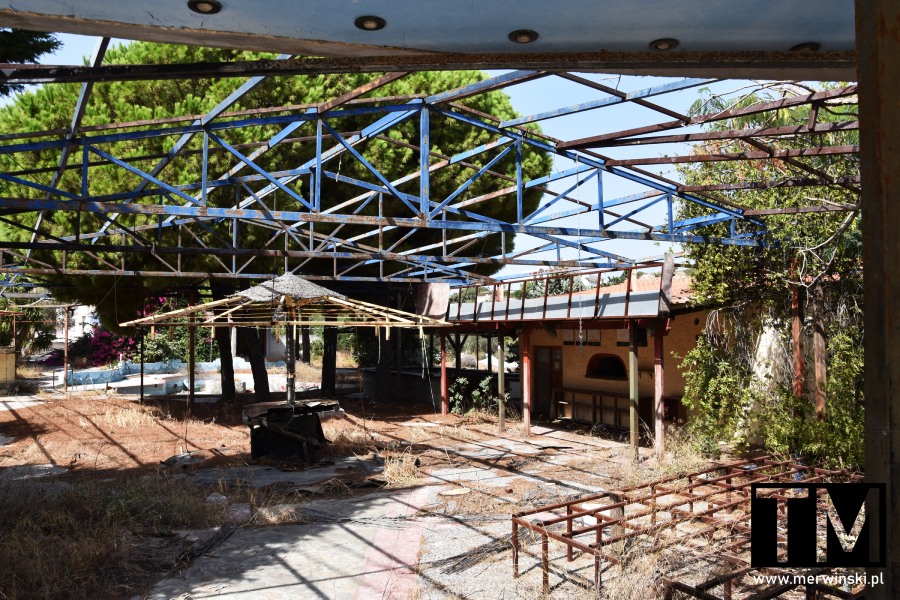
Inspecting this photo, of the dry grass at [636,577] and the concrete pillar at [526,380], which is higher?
the concrete pillar at [526,380]

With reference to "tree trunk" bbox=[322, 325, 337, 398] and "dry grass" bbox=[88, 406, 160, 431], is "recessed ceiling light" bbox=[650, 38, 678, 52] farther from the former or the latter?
"tree trunk" bbox=[322, 325, 337, 398]

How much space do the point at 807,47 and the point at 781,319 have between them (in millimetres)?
9379

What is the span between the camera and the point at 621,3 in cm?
272

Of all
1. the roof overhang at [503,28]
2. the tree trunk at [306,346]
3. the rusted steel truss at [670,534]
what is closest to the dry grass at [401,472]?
the rusted steel truss at [670,534]

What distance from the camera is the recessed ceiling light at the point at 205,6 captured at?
2.70 metres

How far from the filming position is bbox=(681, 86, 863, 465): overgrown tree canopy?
10172 millimetres

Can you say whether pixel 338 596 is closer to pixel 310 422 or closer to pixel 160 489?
pixel 160 489

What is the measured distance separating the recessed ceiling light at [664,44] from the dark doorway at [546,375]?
1611cm

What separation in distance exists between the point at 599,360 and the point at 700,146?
20.6 feet

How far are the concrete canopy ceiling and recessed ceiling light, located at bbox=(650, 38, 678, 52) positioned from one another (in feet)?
0.09

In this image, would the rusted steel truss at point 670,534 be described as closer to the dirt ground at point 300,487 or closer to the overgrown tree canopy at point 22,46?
the dirt ground at point 300,487

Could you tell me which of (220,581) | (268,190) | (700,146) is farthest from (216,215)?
(700,146)

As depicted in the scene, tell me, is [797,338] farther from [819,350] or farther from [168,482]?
[168,482]

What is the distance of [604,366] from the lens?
17.8 meters
